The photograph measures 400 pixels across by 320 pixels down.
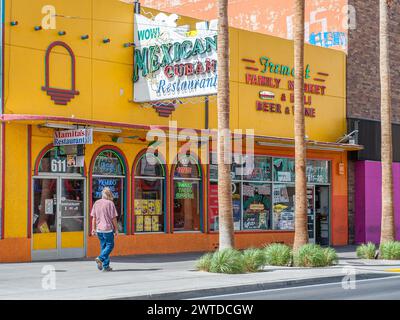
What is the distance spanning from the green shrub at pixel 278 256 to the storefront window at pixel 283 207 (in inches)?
308

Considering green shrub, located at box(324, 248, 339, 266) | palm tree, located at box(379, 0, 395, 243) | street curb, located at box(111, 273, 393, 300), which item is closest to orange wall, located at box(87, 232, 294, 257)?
palm tree, located at box(379, 0, 395, 243)

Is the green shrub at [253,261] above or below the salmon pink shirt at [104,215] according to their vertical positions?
below

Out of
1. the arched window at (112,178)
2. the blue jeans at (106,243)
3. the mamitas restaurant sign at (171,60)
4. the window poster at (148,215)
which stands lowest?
the blue jeans at (106,243)

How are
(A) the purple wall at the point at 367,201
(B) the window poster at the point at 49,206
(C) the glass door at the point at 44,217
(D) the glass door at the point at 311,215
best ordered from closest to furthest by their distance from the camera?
1. (C) the glass door at the point at 44,217
2. (B) the window poster at the point at 49,206
3. (D) the glass door at the point at 311,215
4. (A) the purple wall at the point at 367,201

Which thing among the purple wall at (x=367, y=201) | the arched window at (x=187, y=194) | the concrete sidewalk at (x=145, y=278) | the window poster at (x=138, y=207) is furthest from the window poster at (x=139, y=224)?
the purple wall at (x=367, y=201)

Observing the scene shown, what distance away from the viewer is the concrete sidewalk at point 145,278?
14188 mm

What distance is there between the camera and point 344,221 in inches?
1177

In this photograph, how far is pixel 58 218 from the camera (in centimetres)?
2133

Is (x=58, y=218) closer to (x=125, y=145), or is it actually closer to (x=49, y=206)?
(x=49, y=206)

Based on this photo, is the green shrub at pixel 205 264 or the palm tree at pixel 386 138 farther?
the palm tree at pixel 386 138

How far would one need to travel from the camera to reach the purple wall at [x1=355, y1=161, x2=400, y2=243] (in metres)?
30.0

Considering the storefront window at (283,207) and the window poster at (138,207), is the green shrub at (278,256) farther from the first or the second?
the storefront window at (283,207)
